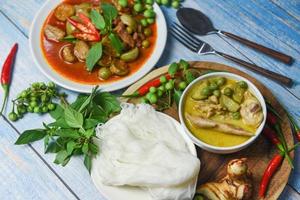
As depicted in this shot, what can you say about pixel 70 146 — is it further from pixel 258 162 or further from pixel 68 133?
pixel 258 162

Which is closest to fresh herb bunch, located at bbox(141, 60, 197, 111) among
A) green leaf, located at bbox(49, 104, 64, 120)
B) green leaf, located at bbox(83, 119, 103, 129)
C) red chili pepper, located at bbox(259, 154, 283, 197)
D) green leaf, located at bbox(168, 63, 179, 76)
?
green leaf, located at bbox(168, 63, 179, 76)

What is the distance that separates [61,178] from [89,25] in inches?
25.9

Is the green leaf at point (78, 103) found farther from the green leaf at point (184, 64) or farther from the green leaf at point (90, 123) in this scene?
the green leaf at point (184, 64)

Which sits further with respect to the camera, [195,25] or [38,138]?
[195,25]

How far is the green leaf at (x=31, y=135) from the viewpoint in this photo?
6.54 feet

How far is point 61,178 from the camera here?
80.0 inches

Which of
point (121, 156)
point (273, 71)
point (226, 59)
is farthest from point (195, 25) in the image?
point (121, 156)

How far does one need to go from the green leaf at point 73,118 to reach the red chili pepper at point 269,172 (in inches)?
27.7

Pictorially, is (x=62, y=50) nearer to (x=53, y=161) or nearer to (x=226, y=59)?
(x=53, y=161)

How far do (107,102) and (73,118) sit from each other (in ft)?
0.52

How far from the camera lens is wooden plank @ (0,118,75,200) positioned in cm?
202

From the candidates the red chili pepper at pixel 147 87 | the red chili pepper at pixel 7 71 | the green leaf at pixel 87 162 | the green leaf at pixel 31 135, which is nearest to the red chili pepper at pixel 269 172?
the red chili pepper at pixel 147 87

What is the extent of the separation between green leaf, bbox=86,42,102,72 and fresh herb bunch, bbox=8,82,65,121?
179 mm

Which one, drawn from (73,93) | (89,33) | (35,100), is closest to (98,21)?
(89,33)
